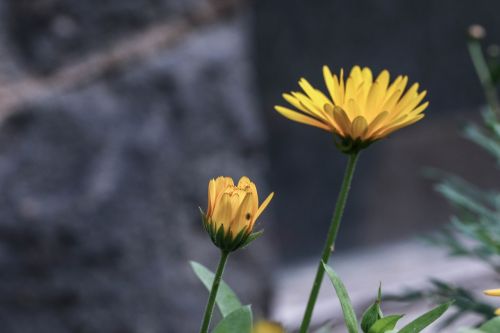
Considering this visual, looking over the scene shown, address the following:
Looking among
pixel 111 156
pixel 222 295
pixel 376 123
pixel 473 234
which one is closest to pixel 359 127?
pixel 376 123

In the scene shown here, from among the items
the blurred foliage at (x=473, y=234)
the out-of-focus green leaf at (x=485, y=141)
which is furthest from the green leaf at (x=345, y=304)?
the out-of-focus green leaf at (x=485, y=141)

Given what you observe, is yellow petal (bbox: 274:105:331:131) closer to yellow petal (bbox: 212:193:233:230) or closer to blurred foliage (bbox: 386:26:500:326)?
yellow petal (bbox: 212:193:233:230)

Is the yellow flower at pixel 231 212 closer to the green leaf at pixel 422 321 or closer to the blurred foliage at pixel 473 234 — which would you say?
the green leaf at pixel 422 321

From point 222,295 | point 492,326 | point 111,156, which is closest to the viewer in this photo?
point 492,326

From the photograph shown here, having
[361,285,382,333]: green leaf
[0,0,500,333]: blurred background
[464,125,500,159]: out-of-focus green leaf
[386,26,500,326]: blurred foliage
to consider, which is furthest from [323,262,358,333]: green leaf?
[0,0,500,333]: blurred background

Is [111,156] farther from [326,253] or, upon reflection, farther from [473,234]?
[326,253]

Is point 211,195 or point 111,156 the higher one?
point 111,156
